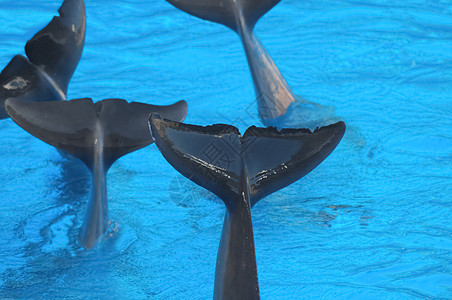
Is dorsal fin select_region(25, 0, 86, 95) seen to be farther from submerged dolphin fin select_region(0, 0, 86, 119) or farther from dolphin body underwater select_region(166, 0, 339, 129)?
dolphin body underwater select_region(166, 0, 339, 129)

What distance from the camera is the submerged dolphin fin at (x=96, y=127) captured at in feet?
13.0

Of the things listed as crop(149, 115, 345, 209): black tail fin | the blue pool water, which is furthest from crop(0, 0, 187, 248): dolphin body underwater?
crop(149, 115, 345, 209): black tail fin

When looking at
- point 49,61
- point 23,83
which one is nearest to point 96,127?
point 23,83

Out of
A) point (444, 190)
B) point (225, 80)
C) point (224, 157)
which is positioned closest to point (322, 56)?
point (225, 80)

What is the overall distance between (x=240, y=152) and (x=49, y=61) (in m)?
2.28

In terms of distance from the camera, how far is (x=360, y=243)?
4566 millimetres

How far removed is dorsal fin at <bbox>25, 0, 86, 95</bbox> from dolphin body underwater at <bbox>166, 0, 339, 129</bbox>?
88 centimetres

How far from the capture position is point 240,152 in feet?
10.6

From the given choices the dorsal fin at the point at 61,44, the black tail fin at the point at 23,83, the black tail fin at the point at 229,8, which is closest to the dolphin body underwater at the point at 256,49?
the black tail fin at the point at 229,8

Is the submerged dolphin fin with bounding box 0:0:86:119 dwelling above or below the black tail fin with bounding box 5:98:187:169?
above

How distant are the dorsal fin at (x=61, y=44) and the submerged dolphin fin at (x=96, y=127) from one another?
915 millimetres

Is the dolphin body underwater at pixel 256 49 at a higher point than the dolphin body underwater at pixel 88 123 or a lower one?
higher

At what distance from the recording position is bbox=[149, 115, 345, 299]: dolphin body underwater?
306cm

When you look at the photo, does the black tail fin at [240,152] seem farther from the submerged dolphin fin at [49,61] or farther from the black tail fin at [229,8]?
the black tail fin at [229,8]
